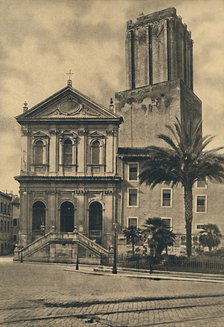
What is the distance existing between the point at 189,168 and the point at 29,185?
1915 cm

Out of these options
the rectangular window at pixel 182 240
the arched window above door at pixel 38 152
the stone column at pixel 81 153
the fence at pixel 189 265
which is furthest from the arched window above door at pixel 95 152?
the fence at pixel 189 265

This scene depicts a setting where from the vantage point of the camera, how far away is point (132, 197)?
50.2 metres

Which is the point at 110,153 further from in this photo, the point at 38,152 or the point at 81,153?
the point at 38,152

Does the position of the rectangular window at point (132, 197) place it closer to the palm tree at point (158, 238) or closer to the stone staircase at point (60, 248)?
the stone staircase at point (60, 248)

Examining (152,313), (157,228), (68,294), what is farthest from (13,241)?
(152,313)

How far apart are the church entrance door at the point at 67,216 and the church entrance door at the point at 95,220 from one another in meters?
1.78

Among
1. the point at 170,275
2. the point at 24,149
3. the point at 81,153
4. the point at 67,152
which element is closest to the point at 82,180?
the point at 81,153

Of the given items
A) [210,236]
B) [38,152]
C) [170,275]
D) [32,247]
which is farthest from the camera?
[38,152]

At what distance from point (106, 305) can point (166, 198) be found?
33720 millimetres

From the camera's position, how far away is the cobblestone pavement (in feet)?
44.4

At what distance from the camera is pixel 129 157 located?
5053cm

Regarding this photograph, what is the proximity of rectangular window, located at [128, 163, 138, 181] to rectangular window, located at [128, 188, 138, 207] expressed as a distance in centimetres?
103

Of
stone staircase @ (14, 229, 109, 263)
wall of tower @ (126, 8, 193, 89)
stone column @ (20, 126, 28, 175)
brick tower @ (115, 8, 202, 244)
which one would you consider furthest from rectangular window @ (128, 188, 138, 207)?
wall of tower @ (126, 8, 193, 89)

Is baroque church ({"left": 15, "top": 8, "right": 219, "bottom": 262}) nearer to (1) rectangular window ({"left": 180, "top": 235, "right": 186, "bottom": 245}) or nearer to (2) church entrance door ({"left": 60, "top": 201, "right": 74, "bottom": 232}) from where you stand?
Result: (2) church entrance door ({"left": 60, "top": 201, "right": 74, "bottom": 232})
